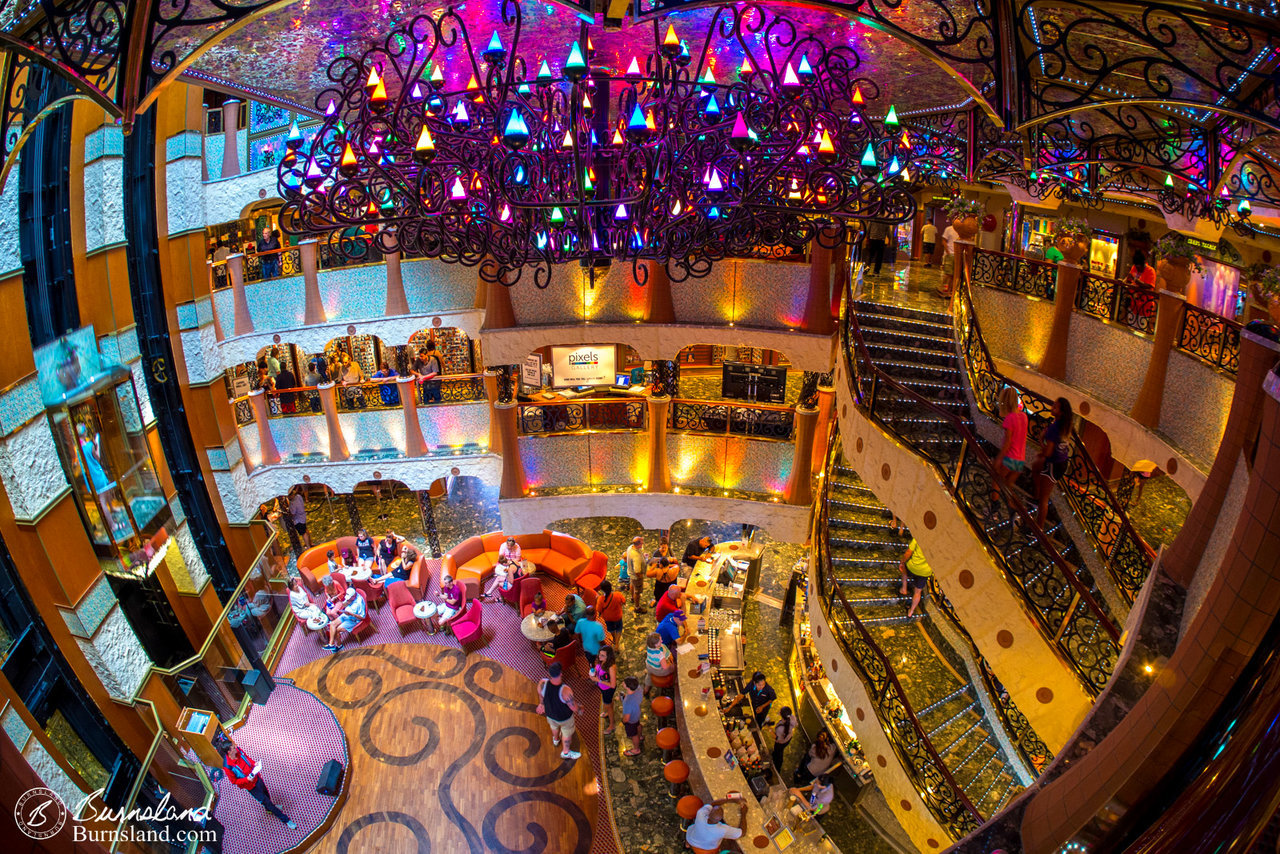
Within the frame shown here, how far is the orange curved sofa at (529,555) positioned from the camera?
1310 centimetres

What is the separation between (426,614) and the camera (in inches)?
463

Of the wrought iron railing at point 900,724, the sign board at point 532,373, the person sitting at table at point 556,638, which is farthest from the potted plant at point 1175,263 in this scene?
the person sitting at table at point 556,638

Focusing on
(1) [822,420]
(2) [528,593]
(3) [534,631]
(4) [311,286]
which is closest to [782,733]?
(3) [534,631]

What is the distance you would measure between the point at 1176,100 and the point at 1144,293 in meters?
6.75

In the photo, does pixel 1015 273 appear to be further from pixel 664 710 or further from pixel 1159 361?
pixel 664 710

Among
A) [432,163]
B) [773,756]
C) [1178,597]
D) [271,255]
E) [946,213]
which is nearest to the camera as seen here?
[1178,597]

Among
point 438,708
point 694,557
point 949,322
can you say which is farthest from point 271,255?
point 949,322

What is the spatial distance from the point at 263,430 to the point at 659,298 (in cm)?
772

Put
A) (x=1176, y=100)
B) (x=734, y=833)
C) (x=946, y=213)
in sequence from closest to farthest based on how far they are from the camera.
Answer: (x=1176, y=100)
(x=734, y=833)
(x=946, y=213)

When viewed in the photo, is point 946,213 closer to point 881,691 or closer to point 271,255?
point 881,691

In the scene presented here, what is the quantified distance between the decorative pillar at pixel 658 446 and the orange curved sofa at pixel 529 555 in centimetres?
214

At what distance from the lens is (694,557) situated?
1327 centimetres

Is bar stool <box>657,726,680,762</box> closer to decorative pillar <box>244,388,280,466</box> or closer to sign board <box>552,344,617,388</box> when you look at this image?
sign board <box>552,344,617,388</box>

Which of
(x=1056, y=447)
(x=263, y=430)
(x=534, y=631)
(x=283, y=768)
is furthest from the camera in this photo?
(x=263, y=430)
